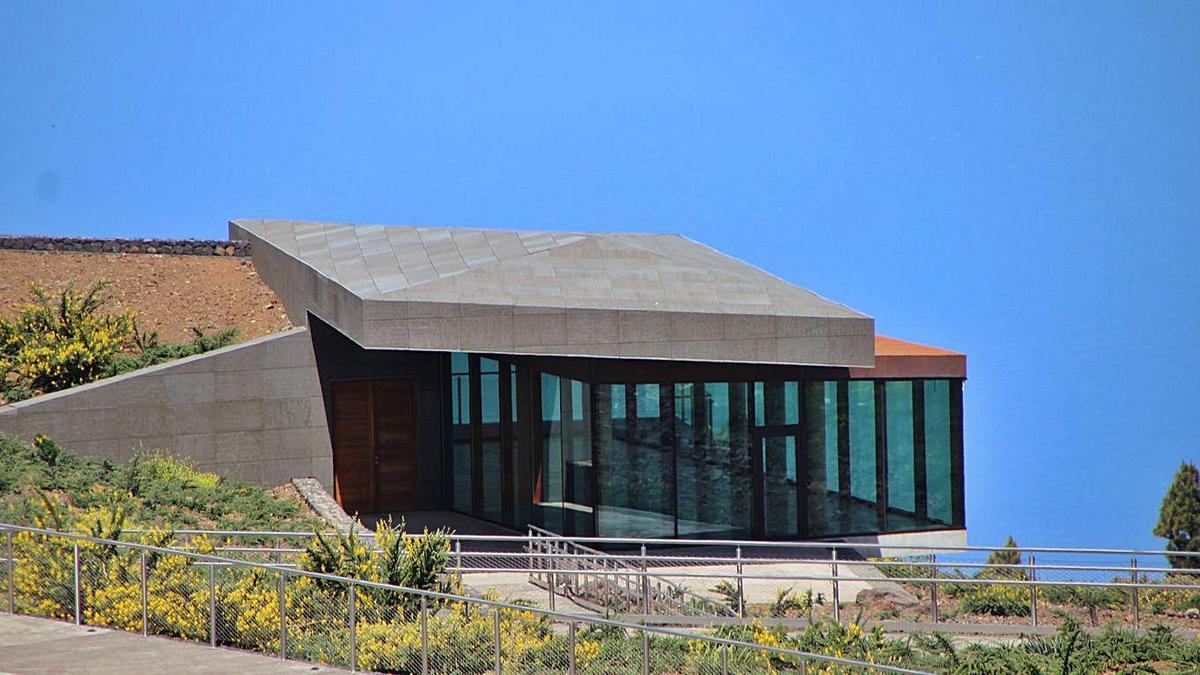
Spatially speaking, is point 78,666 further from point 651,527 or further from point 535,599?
point 651,527

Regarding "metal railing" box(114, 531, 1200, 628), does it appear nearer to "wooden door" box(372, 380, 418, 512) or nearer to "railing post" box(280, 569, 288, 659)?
"railing post" box(280, 569, 288, 659)

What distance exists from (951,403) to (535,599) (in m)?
10.3

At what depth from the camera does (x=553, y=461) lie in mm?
24047

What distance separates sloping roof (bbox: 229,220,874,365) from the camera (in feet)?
70.2

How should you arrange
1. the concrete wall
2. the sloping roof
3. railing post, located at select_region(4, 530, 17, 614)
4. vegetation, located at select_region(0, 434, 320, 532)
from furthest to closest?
1. the concrete wall
2. the sloping roof
3. vegetation, located at select_region(0, 434, 320, 532)
4. railing post, located at select_region(4, 530, 17, 614)

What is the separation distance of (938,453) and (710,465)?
4.62 m

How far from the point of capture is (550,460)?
24109mm

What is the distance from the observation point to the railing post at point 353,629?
12.1 meters

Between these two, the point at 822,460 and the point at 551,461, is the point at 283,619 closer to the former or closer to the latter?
the point at 551,461

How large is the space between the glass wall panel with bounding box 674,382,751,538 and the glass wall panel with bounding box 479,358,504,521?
4087mm

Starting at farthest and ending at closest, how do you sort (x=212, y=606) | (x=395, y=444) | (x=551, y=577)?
1. (x=395, y=444)
2. (x=551, y=577)
3. (x=212, y=606)

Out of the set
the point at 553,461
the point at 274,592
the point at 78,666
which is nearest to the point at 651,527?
the point at 553,461

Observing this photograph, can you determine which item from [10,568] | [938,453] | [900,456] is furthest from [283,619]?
[938,453]

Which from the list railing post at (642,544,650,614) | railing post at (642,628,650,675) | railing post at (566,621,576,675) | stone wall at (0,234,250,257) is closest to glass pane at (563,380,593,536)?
railing post at (642,544,650,614)
